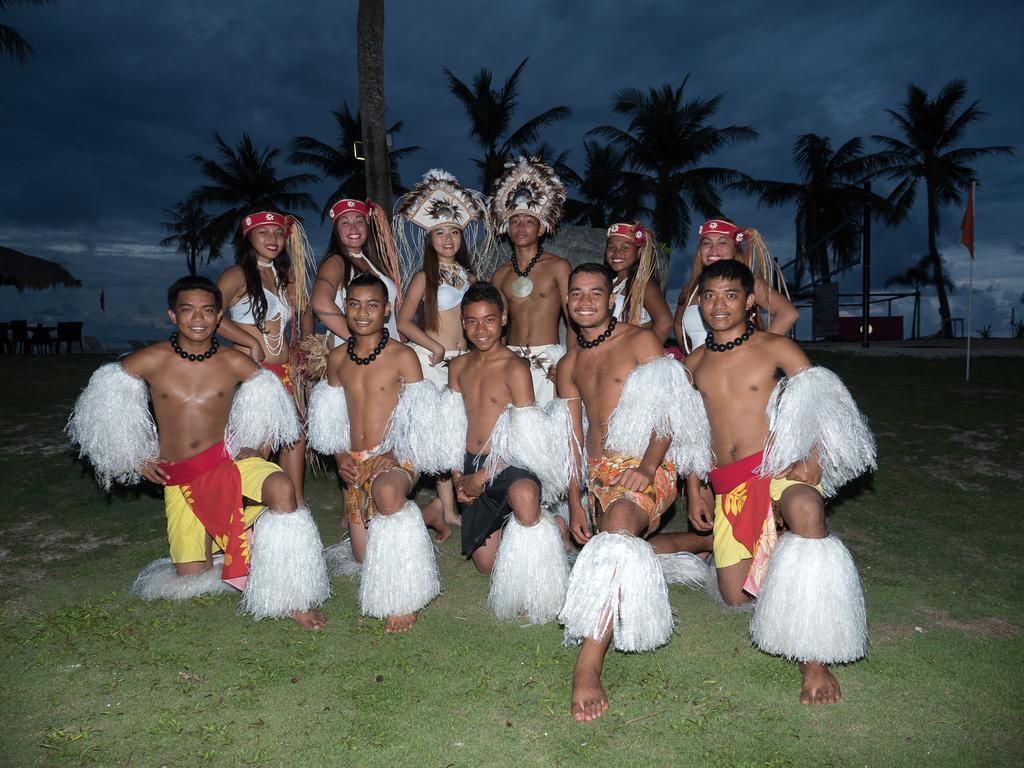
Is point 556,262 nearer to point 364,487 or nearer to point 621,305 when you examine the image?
point 621,305

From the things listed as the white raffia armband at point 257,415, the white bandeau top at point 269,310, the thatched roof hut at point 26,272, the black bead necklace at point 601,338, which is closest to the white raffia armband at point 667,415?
the black bead necklace at point 601,338

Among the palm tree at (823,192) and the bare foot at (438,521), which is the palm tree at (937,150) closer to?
the palm tree at (823,192)

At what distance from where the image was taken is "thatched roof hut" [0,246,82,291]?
54.3ft

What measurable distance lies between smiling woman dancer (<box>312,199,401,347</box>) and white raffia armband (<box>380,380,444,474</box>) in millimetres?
921

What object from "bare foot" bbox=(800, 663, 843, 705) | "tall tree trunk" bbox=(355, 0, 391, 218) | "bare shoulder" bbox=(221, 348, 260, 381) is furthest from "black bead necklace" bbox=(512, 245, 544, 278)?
"tall tree trunk" bbox=(355, 0, 391, 218)

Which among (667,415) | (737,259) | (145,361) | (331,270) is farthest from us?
(331,270)

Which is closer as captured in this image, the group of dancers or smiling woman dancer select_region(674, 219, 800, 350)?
the group of dancers

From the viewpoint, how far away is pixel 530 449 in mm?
3338

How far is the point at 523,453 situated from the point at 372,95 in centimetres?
622

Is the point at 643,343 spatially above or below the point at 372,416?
above

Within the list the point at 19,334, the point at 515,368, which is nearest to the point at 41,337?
the point at 19,334

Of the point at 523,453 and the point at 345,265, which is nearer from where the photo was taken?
the point at 523,453

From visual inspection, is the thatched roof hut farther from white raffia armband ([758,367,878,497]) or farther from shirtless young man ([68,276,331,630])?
white raffia armband ([758,367,878,497])

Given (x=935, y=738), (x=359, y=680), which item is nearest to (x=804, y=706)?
(x=935, y=738)
